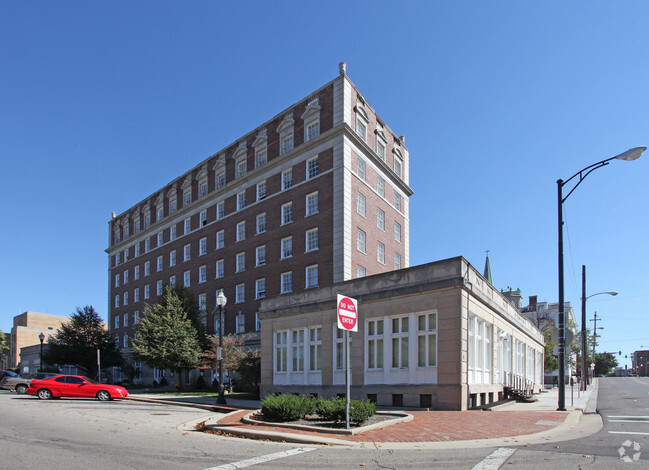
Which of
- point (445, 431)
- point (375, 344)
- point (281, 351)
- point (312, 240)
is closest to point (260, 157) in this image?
point (312, 240)

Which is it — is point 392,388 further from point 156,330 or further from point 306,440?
point 156,330

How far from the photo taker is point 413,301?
2038 centimetres

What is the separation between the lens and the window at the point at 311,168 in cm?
4091

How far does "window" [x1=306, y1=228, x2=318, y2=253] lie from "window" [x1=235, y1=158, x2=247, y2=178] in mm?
11682

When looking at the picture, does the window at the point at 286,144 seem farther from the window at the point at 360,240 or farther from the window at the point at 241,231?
the window at the point at 360,240

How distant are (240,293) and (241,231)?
19.0 ft

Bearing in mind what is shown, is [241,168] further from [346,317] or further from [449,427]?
[449,427]

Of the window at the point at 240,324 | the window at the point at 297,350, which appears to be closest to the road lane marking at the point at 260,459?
the window at the point at 297,350

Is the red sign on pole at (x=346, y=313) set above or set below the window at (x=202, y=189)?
below

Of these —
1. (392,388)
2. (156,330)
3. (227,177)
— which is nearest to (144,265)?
(227,177)

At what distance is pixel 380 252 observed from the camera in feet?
142

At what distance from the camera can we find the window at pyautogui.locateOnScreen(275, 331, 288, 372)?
86.4 feet

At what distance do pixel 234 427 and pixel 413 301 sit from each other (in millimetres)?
9762

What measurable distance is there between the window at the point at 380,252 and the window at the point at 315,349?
18.5m
